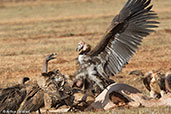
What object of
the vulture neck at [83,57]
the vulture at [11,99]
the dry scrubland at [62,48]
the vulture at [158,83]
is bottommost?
the dry scrubland at [62,48]

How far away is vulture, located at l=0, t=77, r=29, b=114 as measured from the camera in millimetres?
7145

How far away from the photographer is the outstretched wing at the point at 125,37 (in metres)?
8.30

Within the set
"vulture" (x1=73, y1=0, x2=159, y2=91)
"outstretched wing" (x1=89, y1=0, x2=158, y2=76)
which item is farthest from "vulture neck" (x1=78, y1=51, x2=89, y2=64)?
"outstretched wing" (x1=89, y1=0, x2=158, y2=76)

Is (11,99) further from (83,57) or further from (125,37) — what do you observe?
(125,37)

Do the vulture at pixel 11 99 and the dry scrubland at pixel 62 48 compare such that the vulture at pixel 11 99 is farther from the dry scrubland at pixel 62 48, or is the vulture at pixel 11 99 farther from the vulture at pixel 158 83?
the vulture at pixel 158 83

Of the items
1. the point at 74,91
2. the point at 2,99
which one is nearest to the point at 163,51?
the point at 74,91

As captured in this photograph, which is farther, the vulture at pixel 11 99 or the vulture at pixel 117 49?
the vulture at pixel 117 49

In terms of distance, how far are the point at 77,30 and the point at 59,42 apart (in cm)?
360

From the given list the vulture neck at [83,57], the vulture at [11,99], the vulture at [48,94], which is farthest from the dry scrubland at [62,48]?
the vulture at [11,99]

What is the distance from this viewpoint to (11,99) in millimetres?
7254

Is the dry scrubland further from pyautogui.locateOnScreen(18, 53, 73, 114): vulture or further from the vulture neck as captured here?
the vulture neck

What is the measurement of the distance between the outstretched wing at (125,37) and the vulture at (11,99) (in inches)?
67.7

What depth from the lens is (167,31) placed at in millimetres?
19594

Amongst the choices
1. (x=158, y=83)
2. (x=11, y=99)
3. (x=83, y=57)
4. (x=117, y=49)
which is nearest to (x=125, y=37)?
(x=117, y=49)
